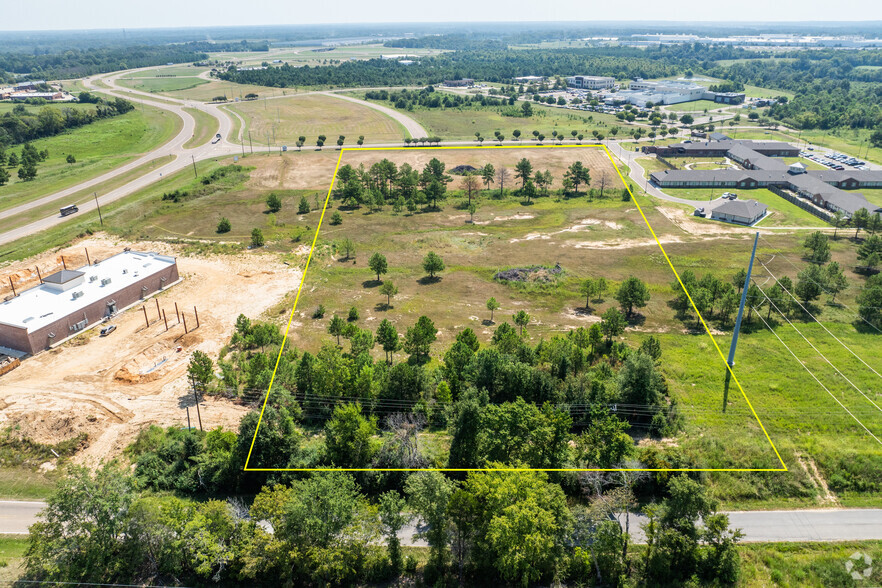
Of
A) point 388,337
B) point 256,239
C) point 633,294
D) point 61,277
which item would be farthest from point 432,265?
point 61,277

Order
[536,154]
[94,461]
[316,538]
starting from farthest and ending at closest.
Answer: [536,154] → [94,461] → [316,538]

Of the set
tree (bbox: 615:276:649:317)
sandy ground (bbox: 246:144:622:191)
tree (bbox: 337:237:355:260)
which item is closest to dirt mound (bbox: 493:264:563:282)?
tree (bbox: 615:276:649:317)

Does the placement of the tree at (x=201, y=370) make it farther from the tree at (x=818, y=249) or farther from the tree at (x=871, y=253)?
the tree at (x=871, y=253)

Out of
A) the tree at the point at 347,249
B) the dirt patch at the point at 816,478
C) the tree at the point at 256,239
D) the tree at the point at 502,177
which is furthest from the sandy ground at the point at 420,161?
the dirt patch at the point at 816,478

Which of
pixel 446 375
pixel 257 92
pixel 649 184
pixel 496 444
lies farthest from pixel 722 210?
pixel 257 92

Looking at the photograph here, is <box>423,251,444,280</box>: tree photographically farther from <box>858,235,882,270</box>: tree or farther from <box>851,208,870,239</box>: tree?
<box>851,208,870,239</box>: tree

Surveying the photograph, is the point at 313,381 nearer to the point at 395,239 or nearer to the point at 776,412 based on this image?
the point at 776,412
